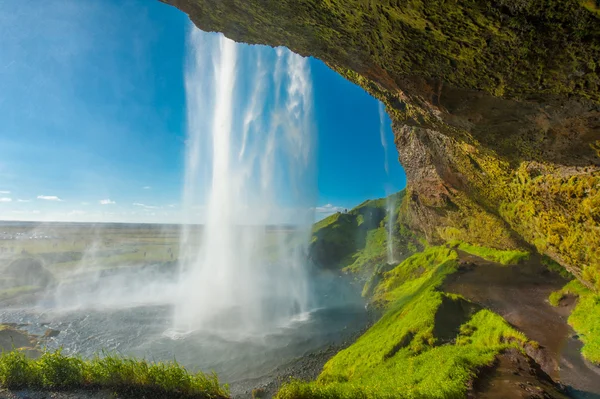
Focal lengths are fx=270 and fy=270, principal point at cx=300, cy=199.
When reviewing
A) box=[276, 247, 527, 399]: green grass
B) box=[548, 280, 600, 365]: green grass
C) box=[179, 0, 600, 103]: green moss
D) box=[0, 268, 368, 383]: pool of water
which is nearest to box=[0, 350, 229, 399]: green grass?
box=[276, 247, 527, 399]: green grass

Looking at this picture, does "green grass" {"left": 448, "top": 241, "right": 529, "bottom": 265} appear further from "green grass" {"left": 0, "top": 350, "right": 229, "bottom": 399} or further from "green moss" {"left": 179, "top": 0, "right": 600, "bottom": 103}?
"green grass" {"left": 0, "top": 350, "right": 229, "bottom": 399}

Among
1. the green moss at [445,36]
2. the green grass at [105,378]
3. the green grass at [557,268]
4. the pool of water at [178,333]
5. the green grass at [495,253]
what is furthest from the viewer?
the green grass at [495,253]

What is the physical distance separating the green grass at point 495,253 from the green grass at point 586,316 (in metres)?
7.34

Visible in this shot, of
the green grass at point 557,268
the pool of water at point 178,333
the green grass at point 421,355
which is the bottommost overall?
the pool of water at point 178,333

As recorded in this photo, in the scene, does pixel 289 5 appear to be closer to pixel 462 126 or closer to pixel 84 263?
pixel 462 126

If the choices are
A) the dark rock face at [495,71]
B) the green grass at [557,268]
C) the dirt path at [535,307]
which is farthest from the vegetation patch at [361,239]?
the dark rock face at [495,71]

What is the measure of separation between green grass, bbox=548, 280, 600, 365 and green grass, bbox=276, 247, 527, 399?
8.80 feet

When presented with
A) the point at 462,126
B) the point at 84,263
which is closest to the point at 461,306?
the point at 462,126

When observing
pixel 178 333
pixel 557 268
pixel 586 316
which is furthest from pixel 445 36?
pixel 178 333

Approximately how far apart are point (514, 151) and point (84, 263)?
8869cm

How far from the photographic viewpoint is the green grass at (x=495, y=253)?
27.6 meters

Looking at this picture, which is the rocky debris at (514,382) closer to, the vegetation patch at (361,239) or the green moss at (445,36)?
the green moss at (445,36)

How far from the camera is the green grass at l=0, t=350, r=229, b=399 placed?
984 centimetres

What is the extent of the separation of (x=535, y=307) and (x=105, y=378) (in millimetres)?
26583
